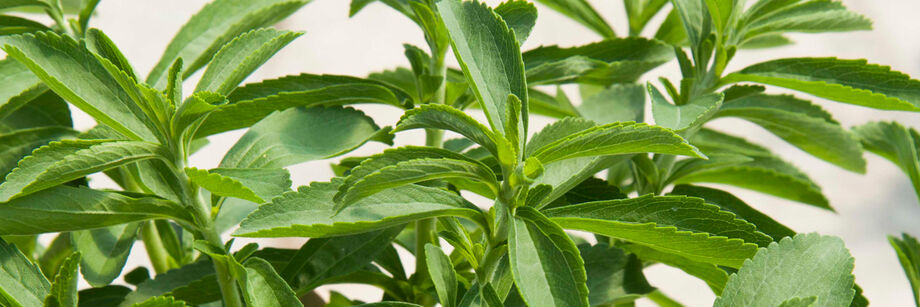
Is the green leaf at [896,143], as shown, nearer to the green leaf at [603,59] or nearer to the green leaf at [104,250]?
the green leaf at [603,59]

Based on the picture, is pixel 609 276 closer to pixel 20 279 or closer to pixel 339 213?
pixel 339 213

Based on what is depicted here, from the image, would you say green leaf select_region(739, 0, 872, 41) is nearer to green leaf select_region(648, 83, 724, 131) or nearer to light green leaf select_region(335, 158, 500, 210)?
green leaf select_region(648, 83, 724, 131)

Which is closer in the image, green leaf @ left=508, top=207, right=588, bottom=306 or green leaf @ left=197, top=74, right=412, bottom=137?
green leaf @ left=508, top=207, right=588, bottom=306

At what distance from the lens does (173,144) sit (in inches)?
17.0

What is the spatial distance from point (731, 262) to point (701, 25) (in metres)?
0.21

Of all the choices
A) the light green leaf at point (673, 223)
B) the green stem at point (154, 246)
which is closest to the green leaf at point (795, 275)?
the light green leaf at point (673, 223)

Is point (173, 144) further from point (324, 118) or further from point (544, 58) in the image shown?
point (544, 58)

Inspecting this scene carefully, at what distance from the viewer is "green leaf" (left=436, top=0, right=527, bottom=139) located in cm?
39

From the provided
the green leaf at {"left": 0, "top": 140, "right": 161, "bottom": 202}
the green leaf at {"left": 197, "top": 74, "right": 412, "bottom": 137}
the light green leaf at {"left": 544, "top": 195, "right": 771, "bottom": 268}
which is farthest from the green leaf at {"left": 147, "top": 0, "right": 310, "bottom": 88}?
the light green leaf at {"left": 544, "top": 195, "right": 771, "bottom": 268}

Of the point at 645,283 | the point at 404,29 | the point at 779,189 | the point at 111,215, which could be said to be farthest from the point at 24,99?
the point at 404,29

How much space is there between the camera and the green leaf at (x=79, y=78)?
0.39 meters

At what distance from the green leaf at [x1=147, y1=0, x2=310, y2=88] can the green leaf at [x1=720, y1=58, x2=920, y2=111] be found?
28 cm

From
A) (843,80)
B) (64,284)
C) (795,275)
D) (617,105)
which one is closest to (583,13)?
(617,105)

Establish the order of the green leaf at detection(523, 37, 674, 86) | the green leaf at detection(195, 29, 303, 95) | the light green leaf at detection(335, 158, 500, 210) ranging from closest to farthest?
the light green leaf at detection(335, 158, 500, 210) → the green leaf at detection(195, 29, 303, 95) → the green leaf at detection(523, 37, 674, 86)
